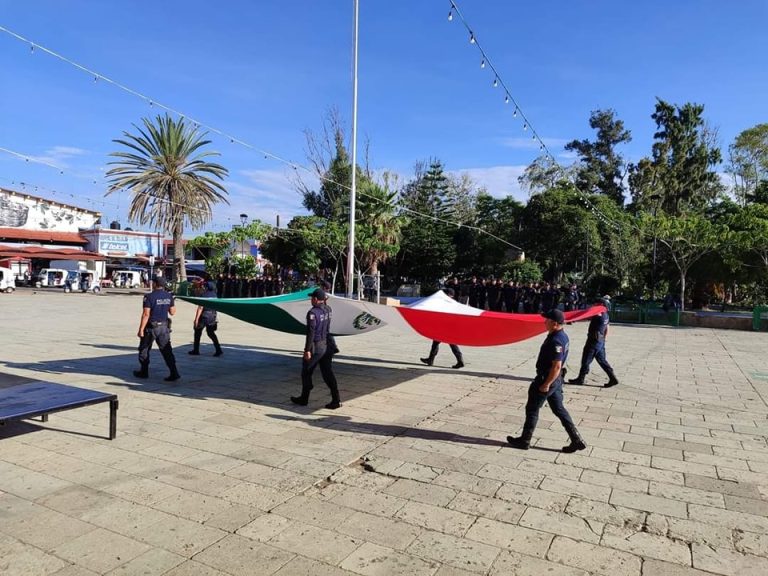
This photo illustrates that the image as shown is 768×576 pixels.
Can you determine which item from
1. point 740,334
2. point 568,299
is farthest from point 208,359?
point 740,334

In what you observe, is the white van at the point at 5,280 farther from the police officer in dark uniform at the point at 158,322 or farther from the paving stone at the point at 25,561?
the paving stone at the point at 25,561

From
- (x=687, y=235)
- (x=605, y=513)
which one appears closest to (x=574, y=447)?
(x=605, y=513)

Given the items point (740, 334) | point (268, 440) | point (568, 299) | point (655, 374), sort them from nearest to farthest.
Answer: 1. point (268, 440)
2. point (655, 374)
3. point (740, 334)
4. point (568, 299)

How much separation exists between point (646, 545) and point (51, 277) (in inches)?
1769

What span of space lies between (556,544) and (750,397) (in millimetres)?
6674

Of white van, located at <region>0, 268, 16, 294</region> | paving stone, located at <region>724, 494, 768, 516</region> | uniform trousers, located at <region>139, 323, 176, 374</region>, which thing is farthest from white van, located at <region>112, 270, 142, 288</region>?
paving stone, located at <region>724, 494, 768, 516</region>

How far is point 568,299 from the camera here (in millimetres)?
21562

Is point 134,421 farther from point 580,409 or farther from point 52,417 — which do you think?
point 580,409

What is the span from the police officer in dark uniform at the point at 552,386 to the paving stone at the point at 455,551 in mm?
2120

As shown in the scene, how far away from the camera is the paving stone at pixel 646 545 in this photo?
352 cm

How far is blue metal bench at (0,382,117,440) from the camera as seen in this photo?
4.74 meters

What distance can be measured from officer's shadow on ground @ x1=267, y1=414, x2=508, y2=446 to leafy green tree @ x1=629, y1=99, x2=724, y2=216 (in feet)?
119

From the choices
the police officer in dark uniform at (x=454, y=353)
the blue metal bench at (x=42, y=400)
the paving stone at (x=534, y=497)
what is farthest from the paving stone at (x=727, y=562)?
the police officer in dark uniform at (x=454, y=353)

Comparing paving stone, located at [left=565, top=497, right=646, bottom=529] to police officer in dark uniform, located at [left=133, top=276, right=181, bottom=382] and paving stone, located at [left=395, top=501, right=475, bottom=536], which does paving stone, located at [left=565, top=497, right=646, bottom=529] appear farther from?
police officer in dark uniform, located at [left=133, top=276, right=181, bottom=382]
